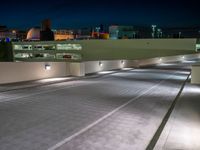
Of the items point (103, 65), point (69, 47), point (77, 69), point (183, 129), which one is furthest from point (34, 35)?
point (183, 129)

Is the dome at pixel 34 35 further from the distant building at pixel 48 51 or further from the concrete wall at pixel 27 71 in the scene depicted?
the concrete wall at pixel 27 71

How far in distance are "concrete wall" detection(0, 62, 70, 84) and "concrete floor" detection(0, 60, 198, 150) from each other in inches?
100.0

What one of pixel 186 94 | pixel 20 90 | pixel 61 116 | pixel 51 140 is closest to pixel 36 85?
pixel 20 90

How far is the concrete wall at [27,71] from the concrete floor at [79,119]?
2539 millimetres


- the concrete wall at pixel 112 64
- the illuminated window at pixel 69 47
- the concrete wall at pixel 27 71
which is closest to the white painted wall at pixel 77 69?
Result: the concrete wall at pixel 27 71

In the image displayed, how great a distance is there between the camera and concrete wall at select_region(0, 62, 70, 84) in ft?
49.4

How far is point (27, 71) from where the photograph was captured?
16578 millimetres

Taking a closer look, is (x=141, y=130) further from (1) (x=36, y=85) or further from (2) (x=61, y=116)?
(1) (x=36, y=85)

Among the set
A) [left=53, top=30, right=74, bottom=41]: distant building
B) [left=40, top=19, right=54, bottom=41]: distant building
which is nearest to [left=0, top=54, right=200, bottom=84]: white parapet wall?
[left=40, top=19, right=54, bottom=41]: distant building

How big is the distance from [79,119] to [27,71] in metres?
9.49

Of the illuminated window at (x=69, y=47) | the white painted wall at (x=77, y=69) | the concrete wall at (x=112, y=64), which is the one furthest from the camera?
the illuminated window at (x=69, y=47)

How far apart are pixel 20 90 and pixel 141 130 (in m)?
8.10

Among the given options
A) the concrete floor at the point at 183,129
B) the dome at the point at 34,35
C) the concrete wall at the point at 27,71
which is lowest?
the concrete floor at the point at 183,129

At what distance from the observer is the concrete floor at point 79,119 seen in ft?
19.7
